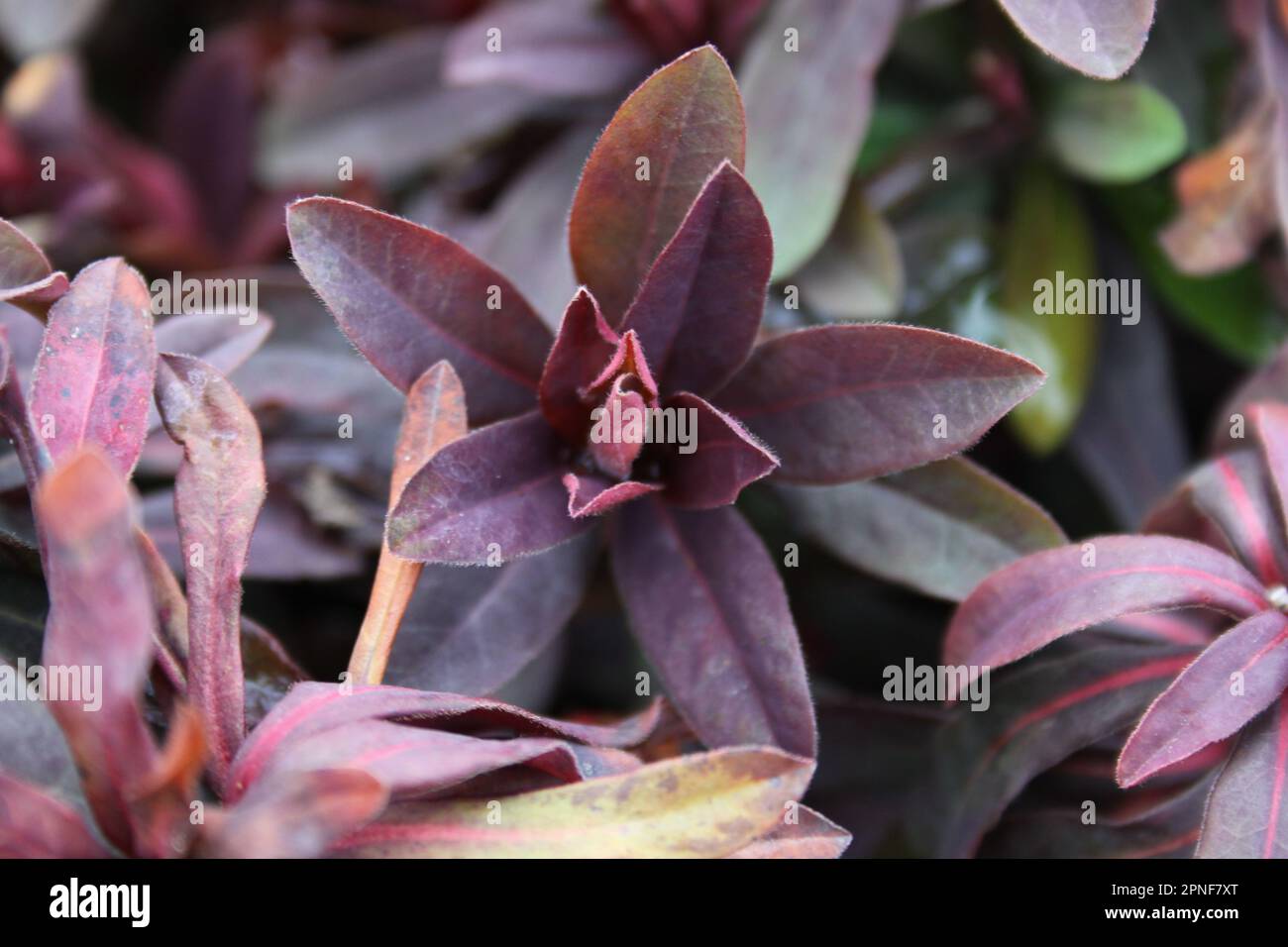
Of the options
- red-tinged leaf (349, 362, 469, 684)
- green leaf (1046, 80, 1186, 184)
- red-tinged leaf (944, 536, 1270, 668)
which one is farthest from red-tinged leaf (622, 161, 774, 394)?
green leaf (1046, 80, 1186, 184)

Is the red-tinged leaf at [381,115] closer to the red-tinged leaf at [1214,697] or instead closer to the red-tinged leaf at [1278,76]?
the red-tinged leaf at [1278,76]

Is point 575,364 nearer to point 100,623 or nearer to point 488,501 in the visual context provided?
point 488,501

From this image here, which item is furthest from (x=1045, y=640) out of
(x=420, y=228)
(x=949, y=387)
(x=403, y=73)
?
(x=403, y=73)

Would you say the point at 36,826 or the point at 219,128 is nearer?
the point at 36,826

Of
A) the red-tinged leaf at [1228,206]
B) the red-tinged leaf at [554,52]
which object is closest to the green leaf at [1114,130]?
the red-tinged leaf at [1228,206]

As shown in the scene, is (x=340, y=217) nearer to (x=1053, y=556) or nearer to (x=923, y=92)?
(x=1053, y=556)

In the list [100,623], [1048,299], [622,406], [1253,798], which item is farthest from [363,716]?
[1048,299]
